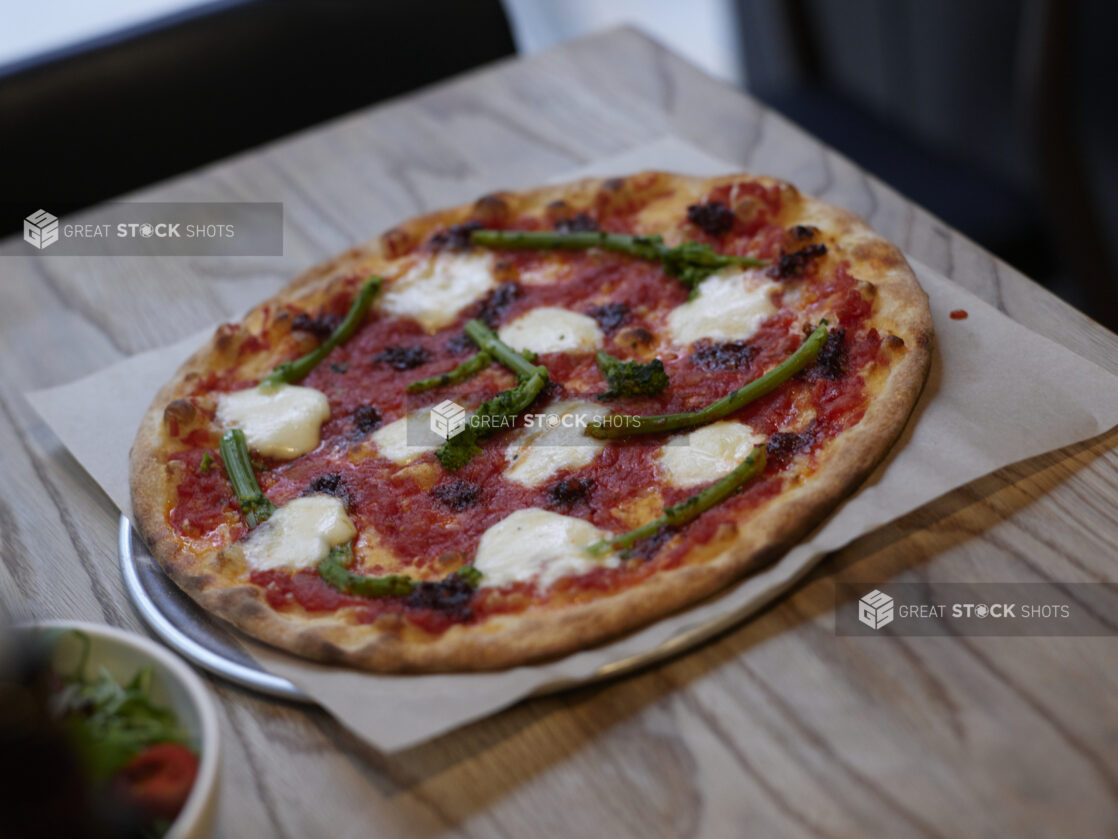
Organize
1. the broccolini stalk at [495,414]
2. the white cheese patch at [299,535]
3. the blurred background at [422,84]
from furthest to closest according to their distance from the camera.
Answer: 1. the blurred background at [422,84]
2. the broccolini stalk at [495,414]
3. the white cheese patch at [299,535]

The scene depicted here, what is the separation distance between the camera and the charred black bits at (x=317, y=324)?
3410 millimetres

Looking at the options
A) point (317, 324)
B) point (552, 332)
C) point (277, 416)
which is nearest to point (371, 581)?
point (277, 416)

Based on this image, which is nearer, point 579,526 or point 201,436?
point 579,526

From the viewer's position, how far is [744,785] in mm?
2039

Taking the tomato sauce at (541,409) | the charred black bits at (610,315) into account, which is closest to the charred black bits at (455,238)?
the tomato sauce at (541,409)

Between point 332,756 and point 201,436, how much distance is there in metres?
1.15

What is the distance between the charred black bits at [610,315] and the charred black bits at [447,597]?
103 cm

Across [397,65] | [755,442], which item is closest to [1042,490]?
[755,442]

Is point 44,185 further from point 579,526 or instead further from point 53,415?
point 579,526

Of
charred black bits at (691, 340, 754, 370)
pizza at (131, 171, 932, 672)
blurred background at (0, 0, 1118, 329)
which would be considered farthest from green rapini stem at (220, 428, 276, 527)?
blurred background at (0, 0, 1118, 329)

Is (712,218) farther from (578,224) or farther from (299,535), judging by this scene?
(299,535)

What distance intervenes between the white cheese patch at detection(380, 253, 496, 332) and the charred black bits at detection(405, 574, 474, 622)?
1.14 m

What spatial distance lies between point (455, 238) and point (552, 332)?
2.03 ft

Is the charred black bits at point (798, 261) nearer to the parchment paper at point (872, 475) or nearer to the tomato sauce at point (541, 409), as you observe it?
the tomato sauce at point (541, 409)
